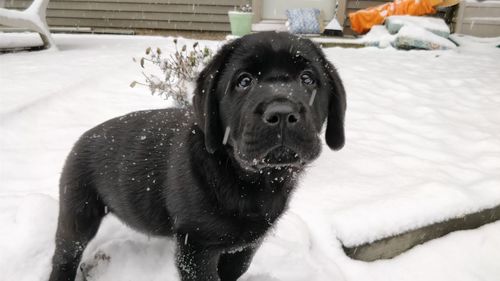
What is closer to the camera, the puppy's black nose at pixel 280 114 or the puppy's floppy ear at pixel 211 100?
the puppy's black nose at pixel 280 114

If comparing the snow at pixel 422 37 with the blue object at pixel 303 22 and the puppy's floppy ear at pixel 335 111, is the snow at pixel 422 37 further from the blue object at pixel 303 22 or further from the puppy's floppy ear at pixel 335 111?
the puppy's floppy ear at pixel 335 111

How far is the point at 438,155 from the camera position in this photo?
12.6 feet

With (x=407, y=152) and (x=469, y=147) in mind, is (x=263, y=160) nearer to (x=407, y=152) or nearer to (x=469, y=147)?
(x=407, y=152)

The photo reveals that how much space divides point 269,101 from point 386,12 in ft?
32.7

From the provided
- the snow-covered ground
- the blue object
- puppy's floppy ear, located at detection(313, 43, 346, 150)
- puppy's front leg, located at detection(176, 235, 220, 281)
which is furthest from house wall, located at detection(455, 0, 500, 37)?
puppy's front leg, located at detection(176, 235, 220, 281)

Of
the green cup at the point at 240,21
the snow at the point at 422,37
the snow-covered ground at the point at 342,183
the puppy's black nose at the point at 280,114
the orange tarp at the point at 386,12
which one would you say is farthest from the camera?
the orange tarp at the point at 386,12

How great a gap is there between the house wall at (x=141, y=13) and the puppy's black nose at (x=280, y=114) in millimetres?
11281

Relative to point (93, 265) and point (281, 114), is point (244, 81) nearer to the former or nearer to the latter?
point (281, 114)

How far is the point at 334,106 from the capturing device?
6.77ft

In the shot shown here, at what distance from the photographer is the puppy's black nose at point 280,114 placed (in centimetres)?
155

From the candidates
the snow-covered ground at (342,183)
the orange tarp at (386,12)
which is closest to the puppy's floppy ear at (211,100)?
the snow-covered ground at (342,183)

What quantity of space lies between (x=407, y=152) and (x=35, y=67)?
19.9 ft

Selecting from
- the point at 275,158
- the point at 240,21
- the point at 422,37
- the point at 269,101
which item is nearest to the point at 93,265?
the point at 275,158

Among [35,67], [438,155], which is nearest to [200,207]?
[438,155]
